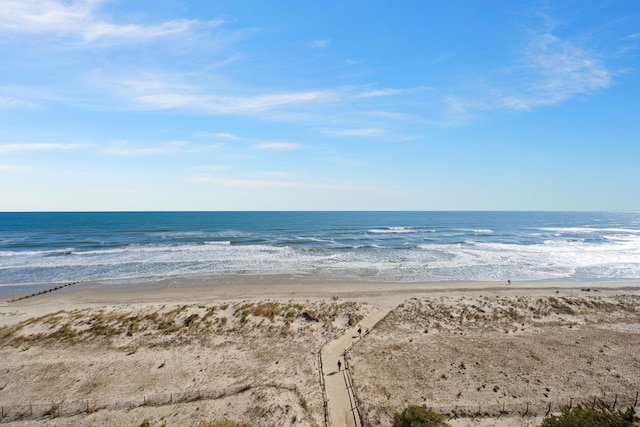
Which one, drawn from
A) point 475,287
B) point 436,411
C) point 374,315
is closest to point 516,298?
point 475,287

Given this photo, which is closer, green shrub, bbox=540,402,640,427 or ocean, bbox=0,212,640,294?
green shrub, bbox=540,402,640,427

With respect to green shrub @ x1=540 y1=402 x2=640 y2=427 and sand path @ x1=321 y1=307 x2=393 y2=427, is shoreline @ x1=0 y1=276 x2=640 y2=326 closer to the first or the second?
sand path @ x1=321 y1=307 x2=393 y2=427

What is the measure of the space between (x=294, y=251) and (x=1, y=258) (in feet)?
184

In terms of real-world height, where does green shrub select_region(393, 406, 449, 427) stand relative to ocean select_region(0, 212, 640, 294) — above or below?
below

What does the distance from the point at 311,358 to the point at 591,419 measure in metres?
15.8

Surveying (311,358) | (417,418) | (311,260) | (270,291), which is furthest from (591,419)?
(311,260)

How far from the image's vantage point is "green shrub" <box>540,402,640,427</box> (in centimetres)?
1545

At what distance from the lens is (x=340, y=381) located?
20.5 m

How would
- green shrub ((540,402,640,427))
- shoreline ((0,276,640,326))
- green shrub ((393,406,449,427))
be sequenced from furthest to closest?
shoreline ((0,276,640,326)) → green shrub ((393,406,449,427)) → green shrub ((540,402,640,427))

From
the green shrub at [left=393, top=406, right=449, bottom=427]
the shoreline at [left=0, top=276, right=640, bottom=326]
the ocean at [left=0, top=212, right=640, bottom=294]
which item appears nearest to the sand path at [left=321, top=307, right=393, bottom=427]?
the green shrub at [left=393, top=406, right=449, bottom=427]

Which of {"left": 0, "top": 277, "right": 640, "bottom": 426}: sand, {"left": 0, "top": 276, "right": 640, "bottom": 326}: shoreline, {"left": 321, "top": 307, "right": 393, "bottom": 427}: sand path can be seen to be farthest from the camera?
{"left": 0, "top": 276, "right": 640, "bottom": 326}: shoreline

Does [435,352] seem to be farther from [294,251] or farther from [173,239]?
[173,239]

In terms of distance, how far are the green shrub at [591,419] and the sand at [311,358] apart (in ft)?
6.14

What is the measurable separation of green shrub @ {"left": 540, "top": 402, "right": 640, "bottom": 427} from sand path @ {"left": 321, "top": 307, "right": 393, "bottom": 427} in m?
9.70
